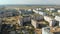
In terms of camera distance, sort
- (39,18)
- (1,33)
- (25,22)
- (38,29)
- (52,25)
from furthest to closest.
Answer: (39,18) → (25,22) → (52,25) → (38,29) → (1,33)

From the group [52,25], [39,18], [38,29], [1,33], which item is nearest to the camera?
[1,33]

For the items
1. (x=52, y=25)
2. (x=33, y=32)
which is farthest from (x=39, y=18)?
(x=33, y=32)

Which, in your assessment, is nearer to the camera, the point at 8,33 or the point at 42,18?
the point at 8,33

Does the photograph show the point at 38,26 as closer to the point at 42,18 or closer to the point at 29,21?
the point at 29,21

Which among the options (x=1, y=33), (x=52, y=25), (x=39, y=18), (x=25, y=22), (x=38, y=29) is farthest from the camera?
(x=39, y=18)

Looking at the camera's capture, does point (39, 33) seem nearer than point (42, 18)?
Yes

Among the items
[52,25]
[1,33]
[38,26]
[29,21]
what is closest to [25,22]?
[29,21]

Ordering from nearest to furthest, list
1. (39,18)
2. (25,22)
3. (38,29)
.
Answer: (38,29) → (25,22) → (39,18)

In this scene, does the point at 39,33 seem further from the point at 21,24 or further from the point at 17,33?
the point at 21,24

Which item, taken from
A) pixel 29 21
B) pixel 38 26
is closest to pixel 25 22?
pixel 29 21
